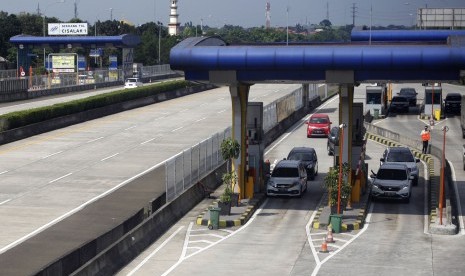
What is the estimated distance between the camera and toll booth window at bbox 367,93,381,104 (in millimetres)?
85294

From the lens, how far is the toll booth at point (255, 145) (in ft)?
153

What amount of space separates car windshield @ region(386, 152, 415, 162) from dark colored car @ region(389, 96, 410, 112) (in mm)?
37253

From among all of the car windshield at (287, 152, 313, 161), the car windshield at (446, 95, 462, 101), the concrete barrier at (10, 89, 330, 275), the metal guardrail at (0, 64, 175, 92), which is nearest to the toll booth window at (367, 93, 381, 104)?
the car windshield at (446, 95, 462, 101)

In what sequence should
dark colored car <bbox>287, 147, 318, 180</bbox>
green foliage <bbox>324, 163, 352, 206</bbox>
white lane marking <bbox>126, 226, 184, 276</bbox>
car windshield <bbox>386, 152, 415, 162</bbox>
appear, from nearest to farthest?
white lane marking <bbox>126, 226, 184, 276</bbox>
green foliage <bbox>324, 163, 352, 206</bbox>
dark colored car <bbox>287, 147, 318, 180</bbox>
car windshield <bbox>386, 152, 415, 162</bbox>

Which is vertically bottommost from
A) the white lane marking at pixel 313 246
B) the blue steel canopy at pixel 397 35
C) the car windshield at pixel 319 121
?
the white lane marking at pixel 313 246

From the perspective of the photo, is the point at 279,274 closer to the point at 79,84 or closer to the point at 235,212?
the point at 235,212

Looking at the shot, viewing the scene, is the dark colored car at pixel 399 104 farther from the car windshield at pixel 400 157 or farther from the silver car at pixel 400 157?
the car windshield at pixel 400 157

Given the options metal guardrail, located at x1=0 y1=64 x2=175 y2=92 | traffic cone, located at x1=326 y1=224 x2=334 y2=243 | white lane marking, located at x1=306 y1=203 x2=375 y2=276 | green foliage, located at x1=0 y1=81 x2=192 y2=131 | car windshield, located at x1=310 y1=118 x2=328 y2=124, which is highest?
metal guardrail, located at x1=0 y1=64 x2=175 y2=92

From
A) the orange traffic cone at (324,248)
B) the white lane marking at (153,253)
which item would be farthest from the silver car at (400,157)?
the orange traffic cone at (324,248)

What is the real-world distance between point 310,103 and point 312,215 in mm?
48803

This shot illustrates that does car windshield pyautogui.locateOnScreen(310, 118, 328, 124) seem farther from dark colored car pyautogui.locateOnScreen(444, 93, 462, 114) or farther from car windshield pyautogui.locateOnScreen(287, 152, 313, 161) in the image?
dark colored car pyautogui.locateOnScreen(444, 93, 462, 114)

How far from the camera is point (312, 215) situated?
42.7m

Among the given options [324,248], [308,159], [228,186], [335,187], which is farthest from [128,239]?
[308,159]

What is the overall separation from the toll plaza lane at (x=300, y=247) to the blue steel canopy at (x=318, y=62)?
587cm
